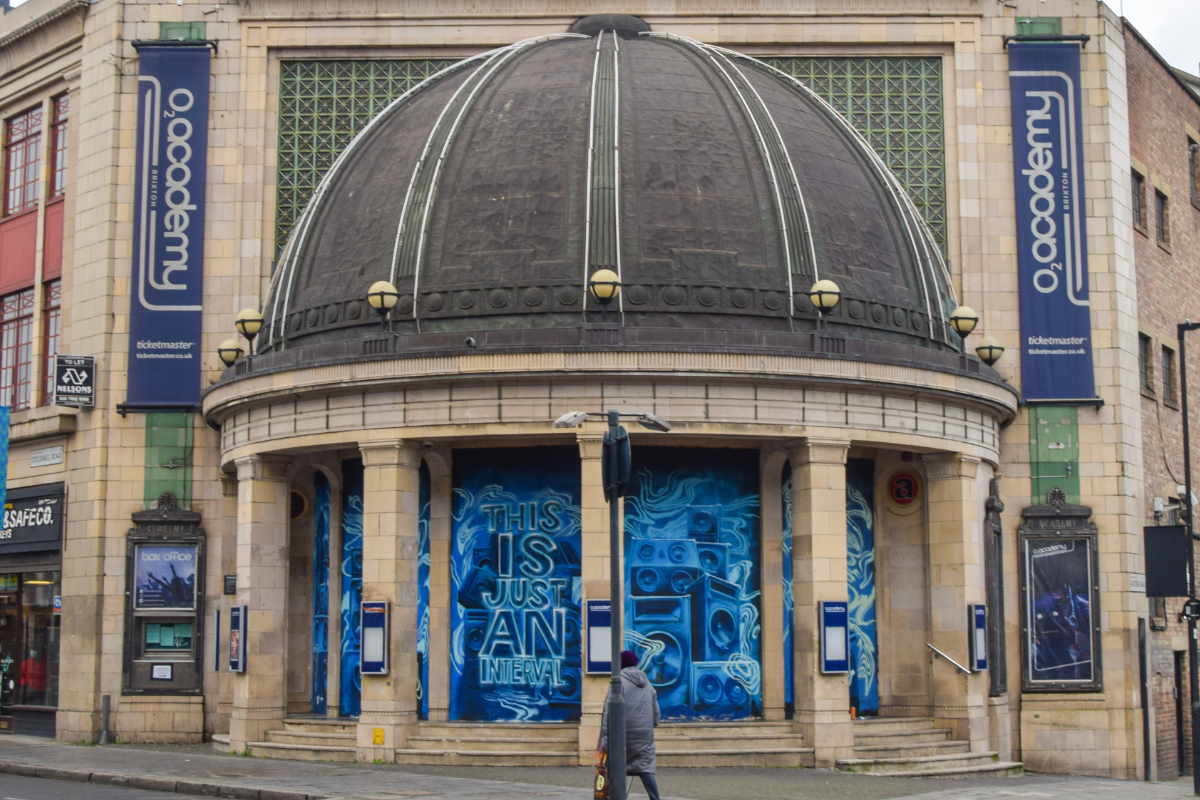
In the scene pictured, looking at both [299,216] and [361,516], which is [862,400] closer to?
[361,516]

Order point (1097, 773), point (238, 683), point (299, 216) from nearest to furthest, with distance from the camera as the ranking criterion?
point (238, 683), point (1097, 773), point (299, 216)

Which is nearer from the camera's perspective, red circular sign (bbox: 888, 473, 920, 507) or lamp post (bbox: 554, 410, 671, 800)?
lamp post (bbox: 554, 410, 671, 800)

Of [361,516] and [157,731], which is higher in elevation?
[361,516]

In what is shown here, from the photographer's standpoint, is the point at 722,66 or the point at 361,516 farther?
the point at 722,66

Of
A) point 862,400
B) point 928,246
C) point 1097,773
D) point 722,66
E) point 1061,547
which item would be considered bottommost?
point 1097,773

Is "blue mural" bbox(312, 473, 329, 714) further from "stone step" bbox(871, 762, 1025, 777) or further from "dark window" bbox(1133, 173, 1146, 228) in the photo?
"dark window" bbox(1133, 173, 1146, 228)

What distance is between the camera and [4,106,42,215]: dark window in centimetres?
4091

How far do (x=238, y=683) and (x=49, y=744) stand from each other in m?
6.72

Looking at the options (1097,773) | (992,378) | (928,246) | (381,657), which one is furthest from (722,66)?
(1097,773)

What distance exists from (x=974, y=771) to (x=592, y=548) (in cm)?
887

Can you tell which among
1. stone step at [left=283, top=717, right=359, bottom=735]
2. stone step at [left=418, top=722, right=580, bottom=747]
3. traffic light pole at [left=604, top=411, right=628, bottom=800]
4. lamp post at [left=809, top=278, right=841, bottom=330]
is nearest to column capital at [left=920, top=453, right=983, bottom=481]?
lamp post at [left=809, top=278, right=841, bottom=330]

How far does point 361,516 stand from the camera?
32406 mm

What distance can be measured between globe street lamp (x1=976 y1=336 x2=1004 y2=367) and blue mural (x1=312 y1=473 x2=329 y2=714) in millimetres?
14915

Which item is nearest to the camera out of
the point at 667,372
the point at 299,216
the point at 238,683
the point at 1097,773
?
the point at 667,372
